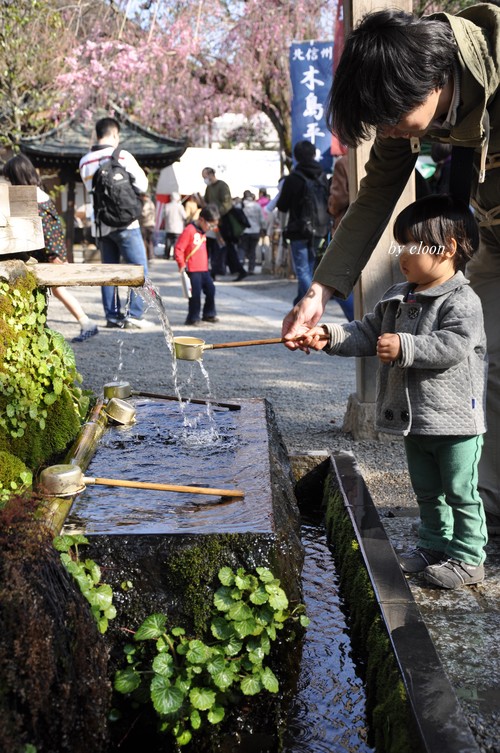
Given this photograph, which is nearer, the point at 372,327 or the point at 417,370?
the point at 417,370

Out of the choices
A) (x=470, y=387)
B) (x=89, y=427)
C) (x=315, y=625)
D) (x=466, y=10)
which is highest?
(x=466, y=10)

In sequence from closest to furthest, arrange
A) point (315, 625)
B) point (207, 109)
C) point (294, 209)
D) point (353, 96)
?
point (353, 96) < point (315, 625) < point (294, 209) < point (207, 109)

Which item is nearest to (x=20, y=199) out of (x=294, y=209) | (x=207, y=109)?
(x=294, y=209)

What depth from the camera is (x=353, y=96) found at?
251cm

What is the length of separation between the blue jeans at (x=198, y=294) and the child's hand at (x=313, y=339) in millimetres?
7229

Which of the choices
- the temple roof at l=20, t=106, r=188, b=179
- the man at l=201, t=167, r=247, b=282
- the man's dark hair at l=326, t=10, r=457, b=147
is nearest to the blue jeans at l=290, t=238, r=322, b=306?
the man at l=201, t=167, r=247, b=282

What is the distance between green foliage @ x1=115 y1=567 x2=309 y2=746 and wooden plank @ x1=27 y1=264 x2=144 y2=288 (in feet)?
4.80

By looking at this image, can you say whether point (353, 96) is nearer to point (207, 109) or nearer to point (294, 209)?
point (294, 209)

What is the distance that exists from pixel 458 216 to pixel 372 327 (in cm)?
50

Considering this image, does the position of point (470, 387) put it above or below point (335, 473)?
above

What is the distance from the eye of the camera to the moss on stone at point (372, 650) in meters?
1.87

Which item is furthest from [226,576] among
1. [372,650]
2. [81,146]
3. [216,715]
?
[81,146]

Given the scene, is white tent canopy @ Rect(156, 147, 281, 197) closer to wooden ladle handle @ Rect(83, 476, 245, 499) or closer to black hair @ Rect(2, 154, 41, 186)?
black hair @ Rect(2, 154, 41, 186)

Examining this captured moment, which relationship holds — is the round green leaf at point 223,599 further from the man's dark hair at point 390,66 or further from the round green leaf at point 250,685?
the man's dark hair at point 390,66
